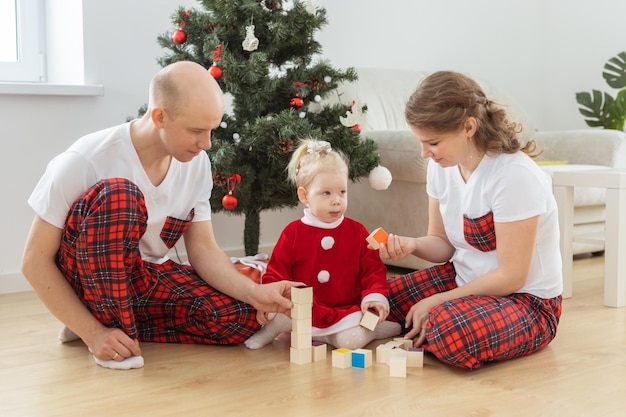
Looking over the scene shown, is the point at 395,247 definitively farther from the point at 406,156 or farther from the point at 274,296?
the point at 406,156

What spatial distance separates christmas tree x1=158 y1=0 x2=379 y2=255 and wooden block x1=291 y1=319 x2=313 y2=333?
71 cm

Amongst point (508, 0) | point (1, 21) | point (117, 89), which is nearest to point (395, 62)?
point (508, 0)

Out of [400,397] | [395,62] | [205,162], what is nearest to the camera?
[400,397]

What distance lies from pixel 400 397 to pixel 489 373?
29 centimetres

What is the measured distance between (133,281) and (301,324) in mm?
468

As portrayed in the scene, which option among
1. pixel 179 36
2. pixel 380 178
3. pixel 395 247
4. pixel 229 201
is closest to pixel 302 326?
pixel 395 247

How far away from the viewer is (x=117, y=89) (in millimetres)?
3213

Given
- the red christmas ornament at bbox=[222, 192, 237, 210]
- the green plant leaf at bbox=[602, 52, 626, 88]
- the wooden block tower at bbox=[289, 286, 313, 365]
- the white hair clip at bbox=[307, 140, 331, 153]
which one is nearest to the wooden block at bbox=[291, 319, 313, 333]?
the wooden block tower at bbox=[289, 286, 313, 365]

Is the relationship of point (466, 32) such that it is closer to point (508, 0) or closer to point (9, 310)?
point (508, 0)

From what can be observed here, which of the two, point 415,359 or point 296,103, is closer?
point 415,359

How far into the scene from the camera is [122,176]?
1.99 meters

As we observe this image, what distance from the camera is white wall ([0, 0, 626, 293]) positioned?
3004 millimetres

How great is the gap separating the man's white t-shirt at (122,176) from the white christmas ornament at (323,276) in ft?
1.15

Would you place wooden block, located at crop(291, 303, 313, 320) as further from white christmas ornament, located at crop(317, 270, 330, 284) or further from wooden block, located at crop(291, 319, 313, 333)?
white christmas ornament, located at crop(317, 270, 330, 284)
